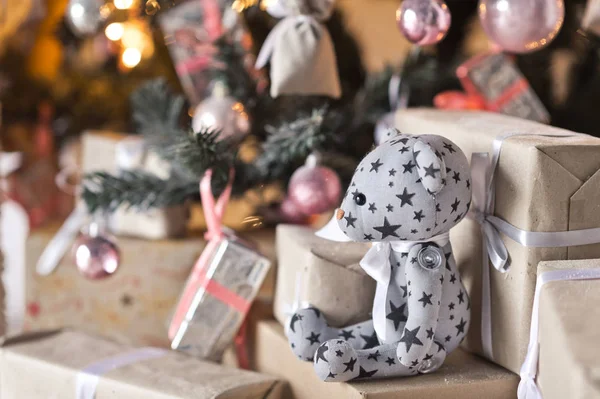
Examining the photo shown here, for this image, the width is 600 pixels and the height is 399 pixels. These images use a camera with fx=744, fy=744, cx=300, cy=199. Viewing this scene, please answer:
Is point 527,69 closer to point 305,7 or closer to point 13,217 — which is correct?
point 305,7

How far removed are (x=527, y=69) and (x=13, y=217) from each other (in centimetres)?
87

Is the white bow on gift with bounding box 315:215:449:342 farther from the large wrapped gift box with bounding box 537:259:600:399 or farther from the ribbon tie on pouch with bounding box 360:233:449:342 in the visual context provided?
the large wrapped gift box with bounding box 537:259:600:399

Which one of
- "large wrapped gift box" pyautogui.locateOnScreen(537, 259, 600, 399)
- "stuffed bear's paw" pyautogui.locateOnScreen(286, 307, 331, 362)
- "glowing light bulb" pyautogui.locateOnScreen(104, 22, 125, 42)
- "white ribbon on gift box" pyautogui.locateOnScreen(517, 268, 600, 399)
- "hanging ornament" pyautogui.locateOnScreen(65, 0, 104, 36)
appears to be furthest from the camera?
"glowing light bulb" pyautogui.locateOnScreen(104, 22, 125, 42)

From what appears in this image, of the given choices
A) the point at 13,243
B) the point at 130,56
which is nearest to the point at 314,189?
the point at 130,56

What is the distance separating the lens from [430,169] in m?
0.66

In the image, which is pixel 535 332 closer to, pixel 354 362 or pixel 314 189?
pixel 354 362

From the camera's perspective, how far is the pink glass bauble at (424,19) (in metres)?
0.87

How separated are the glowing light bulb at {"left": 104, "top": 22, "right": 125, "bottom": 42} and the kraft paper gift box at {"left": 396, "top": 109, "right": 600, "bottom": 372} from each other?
0.63 meters

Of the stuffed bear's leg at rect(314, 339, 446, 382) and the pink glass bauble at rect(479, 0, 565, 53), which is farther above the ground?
the pink glass bauble at rect(479, 0, 565, 53)

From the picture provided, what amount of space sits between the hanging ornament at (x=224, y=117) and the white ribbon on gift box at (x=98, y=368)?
0.29m

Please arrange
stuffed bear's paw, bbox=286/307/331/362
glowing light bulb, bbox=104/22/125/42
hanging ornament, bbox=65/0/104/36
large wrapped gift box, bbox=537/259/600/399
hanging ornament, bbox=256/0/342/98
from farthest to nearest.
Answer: glowing light bulb, bbox=104/22/125/42
hanging ornament, bbox=65/0/104/36
hanging ornament, bbox=256/0/342/98
stuffed bear's paw, bbox=286/307/331/362
large wrapped gift box, bbox=537/259/600/399

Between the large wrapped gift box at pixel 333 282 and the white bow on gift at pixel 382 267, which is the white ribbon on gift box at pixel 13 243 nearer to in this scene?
the large wrapped gift box at pixel 333 282

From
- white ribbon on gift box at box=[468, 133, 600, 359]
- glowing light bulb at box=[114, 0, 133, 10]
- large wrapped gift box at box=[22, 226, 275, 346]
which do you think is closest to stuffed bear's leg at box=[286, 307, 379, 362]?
white ribbon on gift box at box=[468, 133, 600, 359]

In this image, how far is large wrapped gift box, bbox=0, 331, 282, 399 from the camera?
0.80 metres
